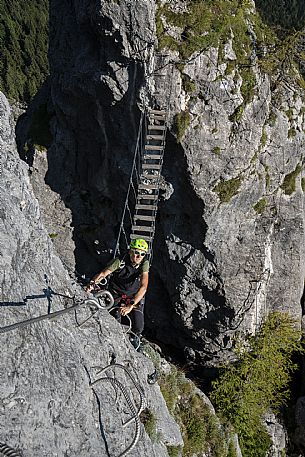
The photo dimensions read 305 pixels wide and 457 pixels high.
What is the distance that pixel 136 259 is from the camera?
25.0 ft

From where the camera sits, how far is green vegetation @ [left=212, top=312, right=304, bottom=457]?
1454 cm

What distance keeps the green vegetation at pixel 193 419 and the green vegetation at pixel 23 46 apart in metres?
45.4

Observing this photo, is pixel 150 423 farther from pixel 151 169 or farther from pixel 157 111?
pixel 157 111

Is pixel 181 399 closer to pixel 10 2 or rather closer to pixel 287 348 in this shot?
pixel 287 348

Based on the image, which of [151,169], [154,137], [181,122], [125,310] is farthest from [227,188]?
[125,310]

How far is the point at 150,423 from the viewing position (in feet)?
20.8

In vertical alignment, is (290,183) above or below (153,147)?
below

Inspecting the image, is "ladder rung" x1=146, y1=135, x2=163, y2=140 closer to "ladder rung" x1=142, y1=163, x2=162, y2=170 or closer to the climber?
"ladder rung" x1=142, y1=163, x2=162, y2=170

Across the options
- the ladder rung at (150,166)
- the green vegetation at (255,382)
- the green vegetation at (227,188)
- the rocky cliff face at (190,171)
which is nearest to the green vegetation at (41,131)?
the rocky cliff face at (190,171)

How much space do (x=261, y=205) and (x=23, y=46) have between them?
4807cm

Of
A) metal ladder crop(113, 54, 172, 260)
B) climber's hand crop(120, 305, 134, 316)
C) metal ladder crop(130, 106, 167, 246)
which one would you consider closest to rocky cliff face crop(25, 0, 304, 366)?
metal ladder crop(113, 54, 172, 260)

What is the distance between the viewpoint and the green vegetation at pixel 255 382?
14539 millimetres

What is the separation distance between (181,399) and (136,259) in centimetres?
661

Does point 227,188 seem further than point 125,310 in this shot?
Yes
